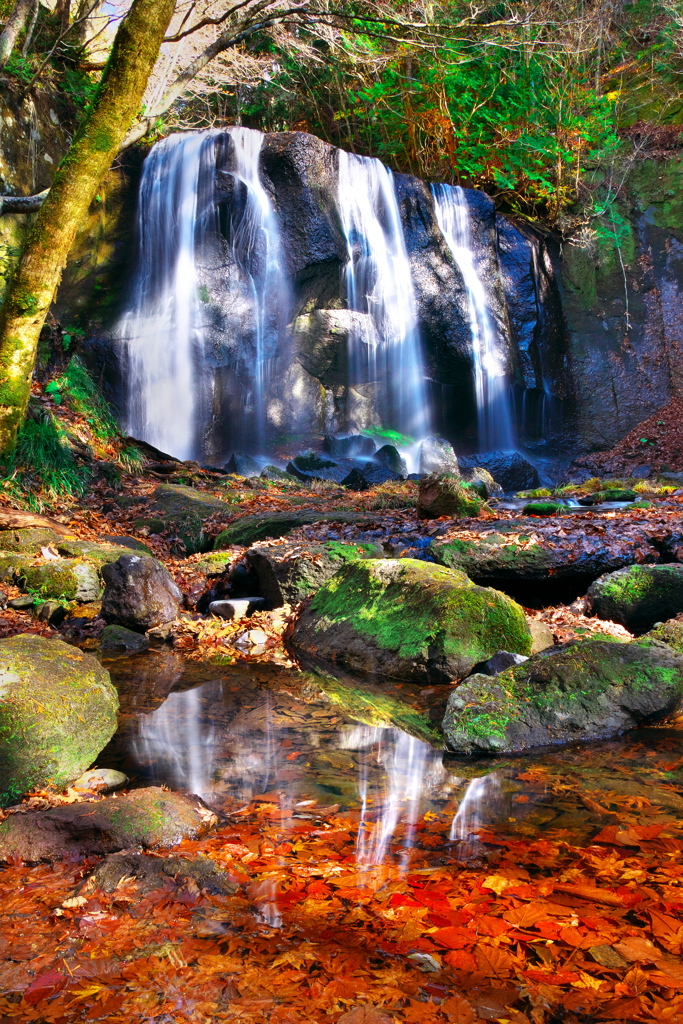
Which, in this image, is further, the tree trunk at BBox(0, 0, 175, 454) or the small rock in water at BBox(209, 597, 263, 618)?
the tree trunk at BBox(0, 0, 175, 454)

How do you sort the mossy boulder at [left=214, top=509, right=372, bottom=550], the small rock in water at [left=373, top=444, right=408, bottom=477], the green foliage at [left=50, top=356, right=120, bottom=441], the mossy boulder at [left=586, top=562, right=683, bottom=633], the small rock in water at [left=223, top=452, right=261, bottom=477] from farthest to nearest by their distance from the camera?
A: the small rock in water at [left=373, top=444, right=408, bottom=477] < the small rock in water at [left=223, top=452, right=261, bottom=477] < the green foliage at [left=50, top=356, right=120, bottom=441] < the mossy boulder at [left=214, top=509, right=372, bottom=550] < the mossy boulder at [left=586, top=562, right=683, bottom=633]

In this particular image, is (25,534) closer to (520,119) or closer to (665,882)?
(665,882)

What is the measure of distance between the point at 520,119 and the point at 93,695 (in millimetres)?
19257

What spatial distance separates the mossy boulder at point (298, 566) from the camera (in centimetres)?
646

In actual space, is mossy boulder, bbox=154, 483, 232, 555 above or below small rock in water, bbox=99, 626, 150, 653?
above

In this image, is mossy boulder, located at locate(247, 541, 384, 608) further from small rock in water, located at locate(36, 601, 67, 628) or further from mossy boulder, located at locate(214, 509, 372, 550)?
small rock in water, located at locate(36, 601, 67, 628)

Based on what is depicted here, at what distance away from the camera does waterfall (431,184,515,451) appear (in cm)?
1731

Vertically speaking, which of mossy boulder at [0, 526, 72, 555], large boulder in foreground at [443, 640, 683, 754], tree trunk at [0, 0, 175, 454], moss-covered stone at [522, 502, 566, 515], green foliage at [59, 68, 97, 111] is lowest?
large boulder in foreground at [443, 640, 683, 754]

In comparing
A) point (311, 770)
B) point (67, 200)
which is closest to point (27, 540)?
point (67, 200)

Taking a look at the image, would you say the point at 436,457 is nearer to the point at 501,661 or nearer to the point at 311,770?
the point at 501,661

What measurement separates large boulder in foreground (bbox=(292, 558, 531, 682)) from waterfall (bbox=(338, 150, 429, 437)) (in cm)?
1123

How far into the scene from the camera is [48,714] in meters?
3.26

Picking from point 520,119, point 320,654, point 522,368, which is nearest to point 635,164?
point 520,119

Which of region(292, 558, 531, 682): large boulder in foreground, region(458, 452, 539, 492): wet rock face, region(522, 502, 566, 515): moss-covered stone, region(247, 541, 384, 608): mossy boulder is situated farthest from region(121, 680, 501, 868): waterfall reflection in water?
region(458, 452, 539, 492): wet rock face
